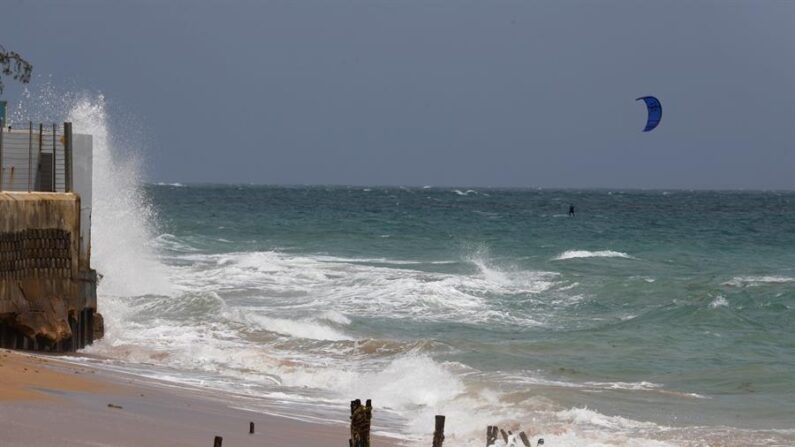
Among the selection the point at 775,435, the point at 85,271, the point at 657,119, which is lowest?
the point at 775,435

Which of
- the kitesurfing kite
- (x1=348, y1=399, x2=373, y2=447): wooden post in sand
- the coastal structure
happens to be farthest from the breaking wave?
(x1=348, y1=399, x2=373, y2=447): wooden post in sand

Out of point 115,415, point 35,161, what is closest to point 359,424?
point 115,415

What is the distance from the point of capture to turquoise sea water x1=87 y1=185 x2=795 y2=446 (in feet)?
44.2

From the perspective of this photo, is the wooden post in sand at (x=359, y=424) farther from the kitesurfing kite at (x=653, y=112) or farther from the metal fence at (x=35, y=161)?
the kitesurfing kite at (x=653, y=112)

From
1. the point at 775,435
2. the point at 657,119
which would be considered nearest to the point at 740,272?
the point at 657,119

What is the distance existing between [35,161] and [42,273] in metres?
1.78

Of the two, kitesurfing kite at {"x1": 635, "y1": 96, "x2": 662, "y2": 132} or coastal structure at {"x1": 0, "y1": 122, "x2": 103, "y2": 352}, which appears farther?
kitesurfing kite at {"x1": 635, "y1": 96, "x2": 662, "y2": 132}

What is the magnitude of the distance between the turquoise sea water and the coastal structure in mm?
907

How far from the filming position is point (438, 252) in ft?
128

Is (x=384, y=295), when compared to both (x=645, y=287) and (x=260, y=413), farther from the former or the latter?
(x=260, y=413)

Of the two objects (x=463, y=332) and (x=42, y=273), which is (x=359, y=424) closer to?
(x=42, y=273)

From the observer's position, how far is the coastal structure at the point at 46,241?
45.9ft

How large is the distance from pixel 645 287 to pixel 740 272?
6.54 m

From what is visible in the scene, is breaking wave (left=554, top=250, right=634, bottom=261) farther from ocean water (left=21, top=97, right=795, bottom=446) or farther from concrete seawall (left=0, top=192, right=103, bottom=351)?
concrete seawall (left=0, top=192, right=103, bottom=351)
